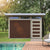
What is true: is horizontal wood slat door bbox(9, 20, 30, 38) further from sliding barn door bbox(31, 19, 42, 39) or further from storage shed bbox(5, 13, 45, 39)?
sliding barn door bbox(31, 19, 42, 39)

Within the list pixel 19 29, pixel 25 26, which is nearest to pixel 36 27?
pixel 25 26

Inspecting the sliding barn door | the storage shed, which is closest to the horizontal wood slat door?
the storage shed

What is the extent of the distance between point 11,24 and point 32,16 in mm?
1698

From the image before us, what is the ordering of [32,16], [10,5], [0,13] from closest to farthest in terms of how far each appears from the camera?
1. [32,16]
2. [0,13]
3. [10,5]

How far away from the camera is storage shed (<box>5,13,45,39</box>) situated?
34.9ft

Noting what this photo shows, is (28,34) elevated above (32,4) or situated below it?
below

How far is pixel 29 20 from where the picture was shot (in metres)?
10.7

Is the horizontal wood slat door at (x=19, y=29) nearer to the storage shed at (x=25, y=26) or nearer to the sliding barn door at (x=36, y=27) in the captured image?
the storage shed at (x=25, y=26)

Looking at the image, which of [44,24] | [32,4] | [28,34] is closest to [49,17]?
[44,24]

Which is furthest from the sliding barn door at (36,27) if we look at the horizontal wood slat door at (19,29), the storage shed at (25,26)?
the horizontal wood slat door at (19,29)

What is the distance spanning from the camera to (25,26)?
10.9 metres

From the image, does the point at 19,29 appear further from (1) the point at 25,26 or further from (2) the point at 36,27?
(2) the point at 36,27

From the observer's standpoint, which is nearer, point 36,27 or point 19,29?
point 36,27

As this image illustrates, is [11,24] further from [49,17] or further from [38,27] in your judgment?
[49,17]
